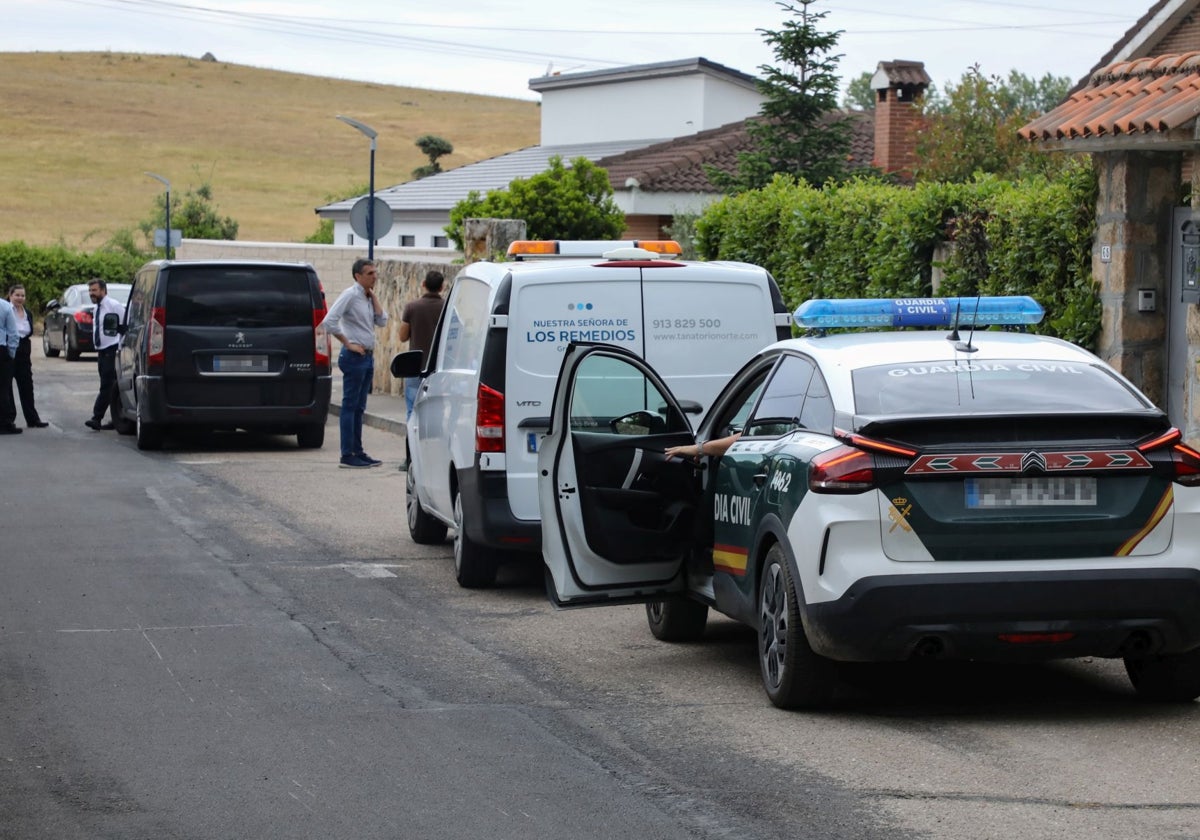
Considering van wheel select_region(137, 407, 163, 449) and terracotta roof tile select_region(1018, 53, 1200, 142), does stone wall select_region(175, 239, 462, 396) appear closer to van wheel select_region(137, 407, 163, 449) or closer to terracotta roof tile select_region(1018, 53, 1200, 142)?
van wheel select_region(137, 407, 163, 449)

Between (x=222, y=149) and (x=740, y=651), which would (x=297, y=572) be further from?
(x=222, y=149)

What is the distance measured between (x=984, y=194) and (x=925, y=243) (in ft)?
2.31

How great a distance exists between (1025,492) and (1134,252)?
632 centimetres

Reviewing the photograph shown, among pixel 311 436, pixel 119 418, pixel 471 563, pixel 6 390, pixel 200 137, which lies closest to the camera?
pixel 471 563

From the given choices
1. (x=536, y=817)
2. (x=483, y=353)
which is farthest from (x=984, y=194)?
(x=536, y=817)

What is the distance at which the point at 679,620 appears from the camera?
8.94 m

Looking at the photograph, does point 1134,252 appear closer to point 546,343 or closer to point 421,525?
point 546,343

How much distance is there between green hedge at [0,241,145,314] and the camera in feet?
175

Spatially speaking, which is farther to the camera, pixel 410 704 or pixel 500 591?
pixel 500 591

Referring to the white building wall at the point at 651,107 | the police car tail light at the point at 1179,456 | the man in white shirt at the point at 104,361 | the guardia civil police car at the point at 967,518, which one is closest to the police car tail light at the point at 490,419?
the guardia civil police car at the point at 967,518

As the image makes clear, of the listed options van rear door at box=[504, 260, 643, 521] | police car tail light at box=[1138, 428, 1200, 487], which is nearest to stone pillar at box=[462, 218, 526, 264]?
van rear door at box=[504, 260, 643, 521]

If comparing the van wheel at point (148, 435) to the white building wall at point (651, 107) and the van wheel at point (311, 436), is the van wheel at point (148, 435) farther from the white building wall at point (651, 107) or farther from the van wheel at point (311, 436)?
the white building wall at point (651, 107)

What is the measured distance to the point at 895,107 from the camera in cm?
3881

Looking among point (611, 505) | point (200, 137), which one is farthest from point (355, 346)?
point (200, 137)
